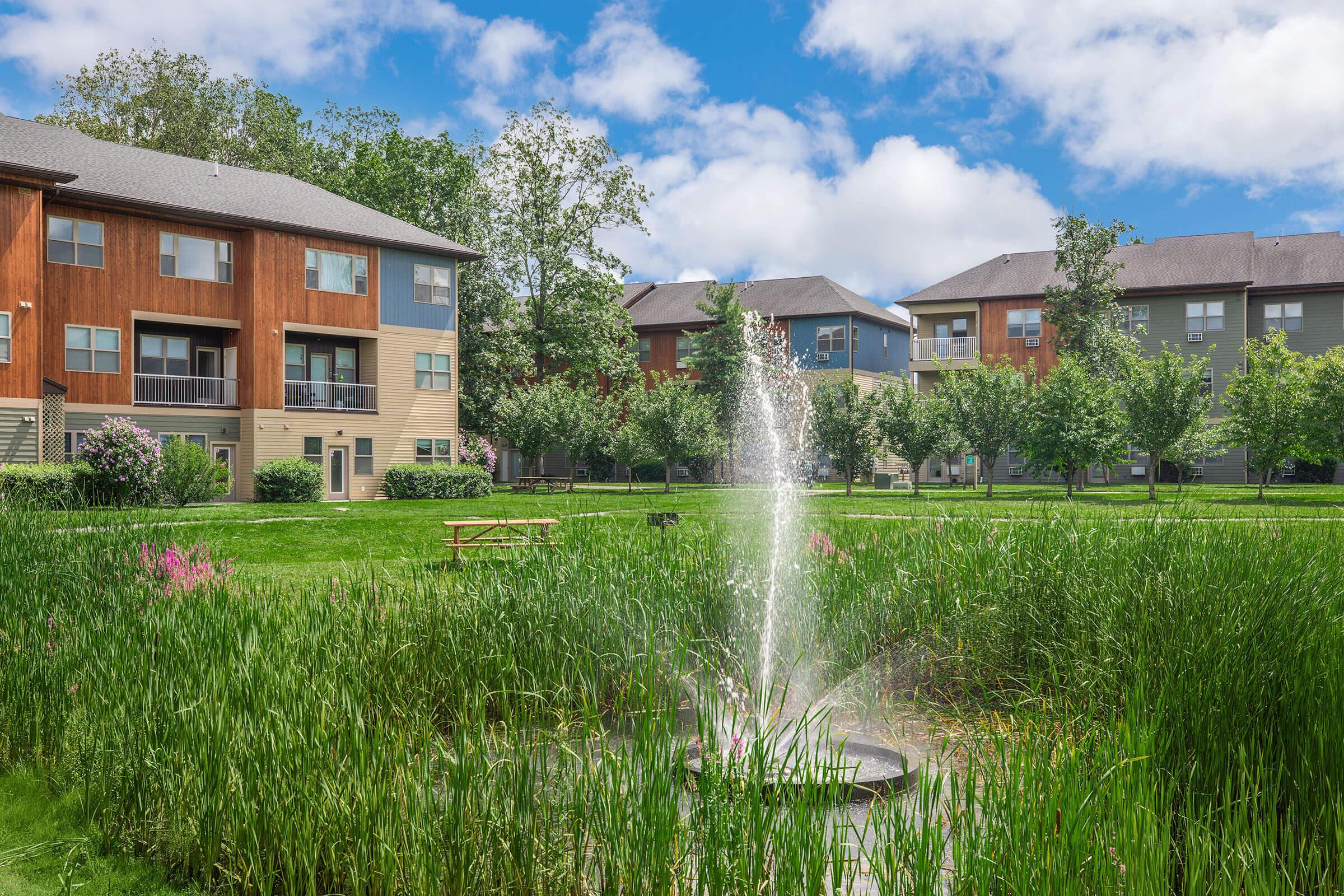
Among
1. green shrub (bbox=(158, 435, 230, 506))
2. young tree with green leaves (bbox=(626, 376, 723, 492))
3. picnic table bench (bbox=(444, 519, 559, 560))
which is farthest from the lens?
young tree with green leaves (bbox=(626, 376, 723, 492))

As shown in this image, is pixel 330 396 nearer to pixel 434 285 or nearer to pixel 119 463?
pixel 434 285

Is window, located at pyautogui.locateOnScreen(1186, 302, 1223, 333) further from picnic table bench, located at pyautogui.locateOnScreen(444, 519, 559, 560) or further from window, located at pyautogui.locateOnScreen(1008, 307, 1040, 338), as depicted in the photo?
picnic table bench, located at pyautogui.locateOnScreen(444, 519, 559, 560)

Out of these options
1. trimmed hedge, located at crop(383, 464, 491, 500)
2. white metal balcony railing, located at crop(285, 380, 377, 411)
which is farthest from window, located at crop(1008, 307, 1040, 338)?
white metal balcony railing, located at crop(285, 380, 377, 411)

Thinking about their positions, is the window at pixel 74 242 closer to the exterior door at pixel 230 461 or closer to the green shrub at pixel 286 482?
the exterior door at pixel 230 461

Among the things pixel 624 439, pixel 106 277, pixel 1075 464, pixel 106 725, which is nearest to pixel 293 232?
pixel 106 277

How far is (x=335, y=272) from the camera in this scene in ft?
109

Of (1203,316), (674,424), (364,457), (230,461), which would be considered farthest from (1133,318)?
(230,461)

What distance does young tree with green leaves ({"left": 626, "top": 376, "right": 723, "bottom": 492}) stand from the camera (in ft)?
123

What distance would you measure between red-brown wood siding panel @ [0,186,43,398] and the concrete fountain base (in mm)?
27042

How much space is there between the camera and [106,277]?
28938mm

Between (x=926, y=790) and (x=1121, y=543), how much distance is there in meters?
→ 4.24

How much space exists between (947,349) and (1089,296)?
28.6 ft

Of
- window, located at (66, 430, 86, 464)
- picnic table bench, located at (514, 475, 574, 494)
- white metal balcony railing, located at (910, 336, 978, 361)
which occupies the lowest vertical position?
picnic table bench, located at (514, 475, 574, 494)

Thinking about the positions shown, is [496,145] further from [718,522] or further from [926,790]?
[926,790]
